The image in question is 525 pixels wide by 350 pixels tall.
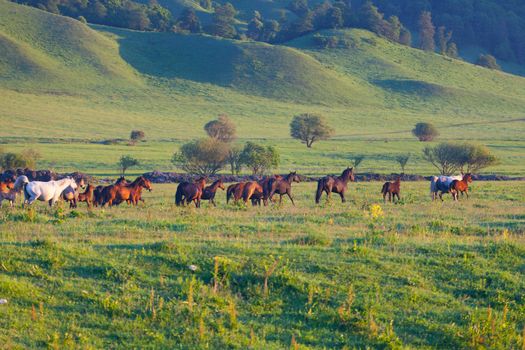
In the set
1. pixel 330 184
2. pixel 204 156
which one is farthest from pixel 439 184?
pixel 204 156

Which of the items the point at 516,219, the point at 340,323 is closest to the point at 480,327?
the point at 340,323

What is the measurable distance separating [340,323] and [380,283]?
1.77 meters

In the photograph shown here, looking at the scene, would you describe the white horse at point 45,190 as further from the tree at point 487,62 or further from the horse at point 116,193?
the tree at point 487,62

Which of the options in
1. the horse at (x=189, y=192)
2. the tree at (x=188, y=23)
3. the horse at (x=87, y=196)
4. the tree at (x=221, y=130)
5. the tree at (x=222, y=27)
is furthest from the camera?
the tree at (x=188, y=23)

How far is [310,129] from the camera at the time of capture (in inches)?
3135

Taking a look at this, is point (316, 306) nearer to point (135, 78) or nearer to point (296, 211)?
point (296, 211)

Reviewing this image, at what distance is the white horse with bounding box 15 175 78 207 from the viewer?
22422mm

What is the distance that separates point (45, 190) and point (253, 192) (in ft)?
22.3

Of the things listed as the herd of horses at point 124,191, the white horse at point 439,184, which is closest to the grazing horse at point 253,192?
the herd of horses at point 124,191

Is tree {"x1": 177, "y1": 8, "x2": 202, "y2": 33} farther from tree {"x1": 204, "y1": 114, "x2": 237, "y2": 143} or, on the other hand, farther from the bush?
the bush

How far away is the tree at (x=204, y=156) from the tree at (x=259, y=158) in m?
1.40

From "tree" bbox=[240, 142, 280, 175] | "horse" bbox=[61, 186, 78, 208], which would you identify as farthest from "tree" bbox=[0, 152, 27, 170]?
"horse" bbox=[61, 186, 78, 208]

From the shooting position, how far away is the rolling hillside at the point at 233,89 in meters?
87.4

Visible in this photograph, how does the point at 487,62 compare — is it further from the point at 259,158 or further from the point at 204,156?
the point at 204,156
